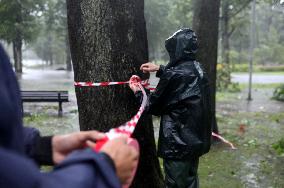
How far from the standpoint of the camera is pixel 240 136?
1053 centimetres

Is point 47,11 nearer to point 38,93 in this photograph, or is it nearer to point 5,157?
point 38,93

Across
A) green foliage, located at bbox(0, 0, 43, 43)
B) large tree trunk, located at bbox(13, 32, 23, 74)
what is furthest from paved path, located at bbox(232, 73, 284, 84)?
large tree trunk, located at bbox(13, 32, 23, 74)

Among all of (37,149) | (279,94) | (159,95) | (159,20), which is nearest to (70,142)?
(37,149)

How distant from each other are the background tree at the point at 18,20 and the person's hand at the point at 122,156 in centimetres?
2943

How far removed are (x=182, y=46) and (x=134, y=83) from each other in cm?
62

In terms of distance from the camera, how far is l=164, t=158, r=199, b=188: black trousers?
15.5ft

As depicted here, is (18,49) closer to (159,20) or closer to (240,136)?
(159,20)

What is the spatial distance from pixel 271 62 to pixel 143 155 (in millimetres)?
57531

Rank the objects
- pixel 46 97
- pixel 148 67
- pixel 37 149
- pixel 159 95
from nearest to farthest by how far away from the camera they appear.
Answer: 1. pixel 37 149
2. pixel 159 95
3. pixel 148 67
4. pixel 46 97

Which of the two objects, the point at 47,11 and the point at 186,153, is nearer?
the point at 186,153

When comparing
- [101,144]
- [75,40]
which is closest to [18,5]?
[75,40]

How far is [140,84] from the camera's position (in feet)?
15.7

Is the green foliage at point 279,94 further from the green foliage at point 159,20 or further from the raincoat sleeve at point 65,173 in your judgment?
the green foliage at point 159,20

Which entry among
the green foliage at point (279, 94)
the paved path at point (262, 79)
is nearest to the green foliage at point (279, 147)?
the green foliage at point (279, 94)
